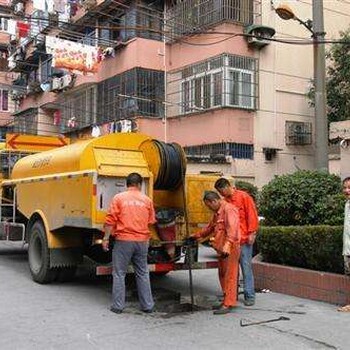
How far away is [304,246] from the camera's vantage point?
8758 mm

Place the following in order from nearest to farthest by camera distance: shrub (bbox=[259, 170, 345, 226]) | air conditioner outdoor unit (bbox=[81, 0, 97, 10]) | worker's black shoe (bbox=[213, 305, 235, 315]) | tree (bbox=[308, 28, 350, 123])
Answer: worker's black shoe (bbox=[213, 305, 235, 315]) → shrub (bbox=[259, 170, 345, 226]) → tree (bbox=[308, 28, 350, 123]) → air conditioner outdoor unit (bbox=[81, 0, 97, 10])

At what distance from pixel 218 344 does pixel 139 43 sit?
18483mm

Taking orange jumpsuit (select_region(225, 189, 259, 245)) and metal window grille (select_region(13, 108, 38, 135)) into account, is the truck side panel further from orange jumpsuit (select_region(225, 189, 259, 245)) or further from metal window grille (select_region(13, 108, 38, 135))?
metal window grille (select_region(13, 108, 38, 135))

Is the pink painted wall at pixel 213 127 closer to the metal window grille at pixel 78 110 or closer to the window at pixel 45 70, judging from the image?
the metal window grille at pixel 78 110

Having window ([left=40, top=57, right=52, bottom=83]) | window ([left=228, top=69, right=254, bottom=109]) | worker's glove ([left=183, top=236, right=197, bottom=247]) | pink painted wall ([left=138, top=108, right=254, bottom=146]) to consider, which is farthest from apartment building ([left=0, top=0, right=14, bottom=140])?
worker's glove ([left=183, top=236, right=197, bottom=247])

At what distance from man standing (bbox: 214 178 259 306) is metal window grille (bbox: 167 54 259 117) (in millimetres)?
12598

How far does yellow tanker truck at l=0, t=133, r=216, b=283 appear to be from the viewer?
840 cm

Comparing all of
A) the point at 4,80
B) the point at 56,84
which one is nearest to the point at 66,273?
the point at 56,84

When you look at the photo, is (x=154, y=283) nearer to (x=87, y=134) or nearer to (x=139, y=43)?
(x=139, y=43)

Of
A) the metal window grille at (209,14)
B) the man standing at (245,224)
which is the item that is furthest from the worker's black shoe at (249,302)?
the metal window grille at (209,14)

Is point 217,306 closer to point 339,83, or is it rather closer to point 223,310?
point 223,310

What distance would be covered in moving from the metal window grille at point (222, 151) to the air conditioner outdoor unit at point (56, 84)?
1064 centimetres

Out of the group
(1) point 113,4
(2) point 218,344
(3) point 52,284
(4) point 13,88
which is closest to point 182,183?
(3) point 52,284

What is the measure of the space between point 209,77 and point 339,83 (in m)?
4.36
